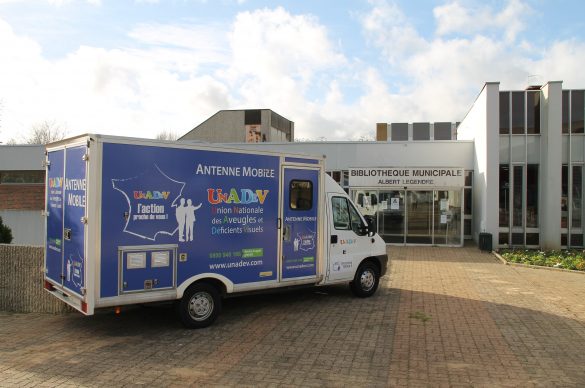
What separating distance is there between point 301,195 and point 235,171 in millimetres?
1420

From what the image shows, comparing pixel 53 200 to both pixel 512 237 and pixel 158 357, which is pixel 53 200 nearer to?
pixel 158 357

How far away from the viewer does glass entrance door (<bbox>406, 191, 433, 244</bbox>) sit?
19.7 metres

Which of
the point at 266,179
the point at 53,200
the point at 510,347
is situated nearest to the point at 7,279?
the point at 53,200

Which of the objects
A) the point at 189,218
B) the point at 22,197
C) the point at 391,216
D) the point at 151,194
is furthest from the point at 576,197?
the point at 22,197

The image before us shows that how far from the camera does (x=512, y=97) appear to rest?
1902 centimetres

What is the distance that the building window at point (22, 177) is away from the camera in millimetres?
26562

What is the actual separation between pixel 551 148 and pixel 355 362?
15847mm

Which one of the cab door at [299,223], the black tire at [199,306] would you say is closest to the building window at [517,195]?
the cab door at [299,223]

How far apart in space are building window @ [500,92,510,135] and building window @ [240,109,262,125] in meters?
30.7

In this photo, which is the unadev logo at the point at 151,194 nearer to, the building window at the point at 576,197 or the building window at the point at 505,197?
the building window at the point at 505,197

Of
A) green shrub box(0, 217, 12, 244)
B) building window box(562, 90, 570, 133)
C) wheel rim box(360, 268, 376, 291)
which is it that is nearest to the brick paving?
wheel rim box(360, 268, 376, 291)

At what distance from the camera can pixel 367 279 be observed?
9.64 m

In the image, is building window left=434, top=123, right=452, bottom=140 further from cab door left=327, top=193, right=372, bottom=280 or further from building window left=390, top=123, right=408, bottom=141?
cab door left=327, top=193, right=372, bottom=280

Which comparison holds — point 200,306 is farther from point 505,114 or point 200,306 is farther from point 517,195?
point 505,114
